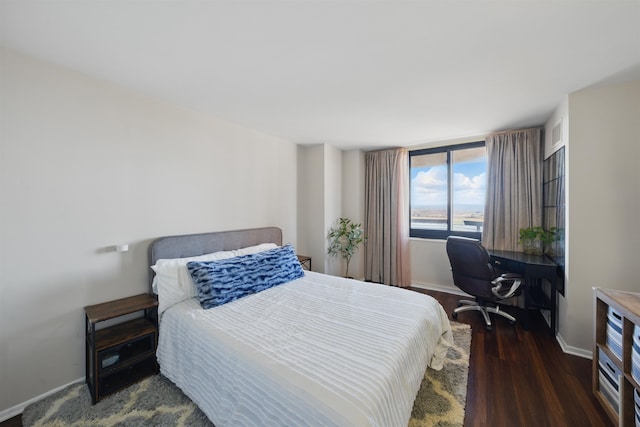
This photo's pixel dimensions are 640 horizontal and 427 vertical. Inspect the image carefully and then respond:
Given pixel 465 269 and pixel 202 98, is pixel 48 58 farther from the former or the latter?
pixel 465 269

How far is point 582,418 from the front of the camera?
1.53 metres

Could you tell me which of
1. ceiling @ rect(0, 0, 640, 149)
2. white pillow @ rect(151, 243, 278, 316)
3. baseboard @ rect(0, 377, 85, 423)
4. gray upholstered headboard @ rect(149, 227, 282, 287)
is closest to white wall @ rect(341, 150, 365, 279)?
gray upholstered headboard @ rect(149, 227, 282, 287)

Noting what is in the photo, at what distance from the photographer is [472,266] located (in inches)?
106

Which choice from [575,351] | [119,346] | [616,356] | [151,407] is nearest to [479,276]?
[575,351]

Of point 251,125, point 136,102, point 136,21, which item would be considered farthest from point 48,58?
point 251,125

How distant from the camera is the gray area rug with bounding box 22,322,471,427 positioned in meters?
1.49

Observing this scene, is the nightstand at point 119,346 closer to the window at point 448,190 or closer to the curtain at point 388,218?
the curtain at point 388,218

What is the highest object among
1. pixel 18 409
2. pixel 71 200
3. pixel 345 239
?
pixel 71 200

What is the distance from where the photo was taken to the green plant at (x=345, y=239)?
3.99m

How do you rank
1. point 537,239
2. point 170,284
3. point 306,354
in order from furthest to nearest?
1. point 537,239
2. point 170,284
3. point 306,354

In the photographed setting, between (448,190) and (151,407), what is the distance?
427 centimetres

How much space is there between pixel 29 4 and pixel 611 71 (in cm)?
374

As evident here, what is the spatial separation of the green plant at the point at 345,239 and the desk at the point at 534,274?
1.90 meters

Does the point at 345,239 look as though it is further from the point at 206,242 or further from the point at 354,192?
the point at 206,242
